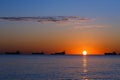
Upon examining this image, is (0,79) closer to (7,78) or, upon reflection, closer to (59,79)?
(7,78)

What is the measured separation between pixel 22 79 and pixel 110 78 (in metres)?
19.1

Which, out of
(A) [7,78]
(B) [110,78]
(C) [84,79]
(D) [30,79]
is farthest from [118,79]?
(A) [7,78]

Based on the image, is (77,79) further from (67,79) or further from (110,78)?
(110,78)

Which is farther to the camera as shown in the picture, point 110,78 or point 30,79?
point 110,78

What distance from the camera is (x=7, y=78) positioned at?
211ft

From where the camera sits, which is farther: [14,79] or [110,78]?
[110,78]

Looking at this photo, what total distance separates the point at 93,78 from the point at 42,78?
11127 mm

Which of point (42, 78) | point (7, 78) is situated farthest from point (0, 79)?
point (42, 78)

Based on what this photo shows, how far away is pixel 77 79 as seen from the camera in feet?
215

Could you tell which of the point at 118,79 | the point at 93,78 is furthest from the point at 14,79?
the point at 118,79

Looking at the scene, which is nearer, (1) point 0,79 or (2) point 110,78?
(1) point 0,79

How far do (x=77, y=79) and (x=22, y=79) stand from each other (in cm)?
1144

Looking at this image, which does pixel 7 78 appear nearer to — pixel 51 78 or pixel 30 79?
pixel 30 79

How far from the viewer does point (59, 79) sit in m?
64.3
